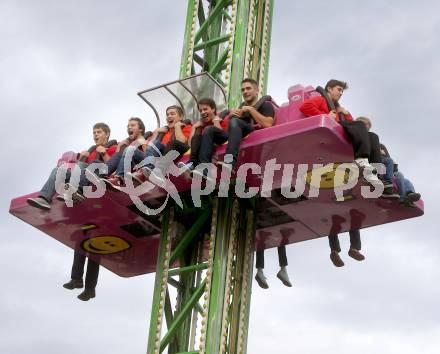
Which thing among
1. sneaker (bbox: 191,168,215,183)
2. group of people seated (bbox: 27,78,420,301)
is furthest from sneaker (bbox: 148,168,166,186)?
sneaker (bbox: 191,168,215,183)

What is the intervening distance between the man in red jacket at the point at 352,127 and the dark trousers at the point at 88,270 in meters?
3.90

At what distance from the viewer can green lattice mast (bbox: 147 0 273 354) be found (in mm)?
10867

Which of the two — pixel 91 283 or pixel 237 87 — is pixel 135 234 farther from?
pixel 237 87

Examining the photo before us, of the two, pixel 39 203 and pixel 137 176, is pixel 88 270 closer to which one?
pixel 39 203

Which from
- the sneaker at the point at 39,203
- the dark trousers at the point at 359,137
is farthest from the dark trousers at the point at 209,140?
the sneaker at the point at 39,203

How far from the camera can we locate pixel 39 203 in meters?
11.4

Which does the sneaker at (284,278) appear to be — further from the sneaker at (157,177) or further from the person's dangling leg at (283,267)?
the sneaker at (157,177)

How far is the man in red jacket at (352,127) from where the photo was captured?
10.1m

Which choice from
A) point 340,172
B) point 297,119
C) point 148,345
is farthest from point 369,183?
point 148,345

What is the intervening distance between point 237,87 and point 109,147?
1601mm

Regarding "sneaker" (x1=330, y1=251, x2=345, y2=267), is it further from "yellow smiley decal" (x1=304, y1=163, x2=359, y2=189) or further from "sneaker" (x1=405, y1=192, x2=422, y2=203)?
"sneaker" (x1=405, y1=192, x2=422, y2=203)

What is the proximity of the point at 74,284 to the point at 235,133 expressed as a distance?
11.6ft

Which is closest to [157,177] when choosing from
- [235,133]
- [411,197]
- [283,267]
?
[235,133]

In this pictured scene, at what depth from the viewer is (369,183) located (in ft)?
35.0
